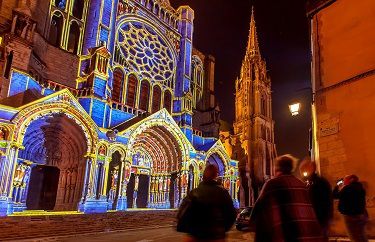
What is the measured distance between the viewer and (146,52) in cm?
2617

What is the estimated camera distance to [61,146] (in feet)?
60.4

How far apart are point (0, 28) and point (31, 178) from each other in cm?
867

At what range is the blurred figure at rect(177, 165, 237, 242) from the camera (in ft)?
12.0

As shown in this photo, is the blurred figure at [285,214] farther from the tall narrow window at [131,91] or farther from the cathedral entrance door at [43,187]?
the tall narrow window at [131,91]

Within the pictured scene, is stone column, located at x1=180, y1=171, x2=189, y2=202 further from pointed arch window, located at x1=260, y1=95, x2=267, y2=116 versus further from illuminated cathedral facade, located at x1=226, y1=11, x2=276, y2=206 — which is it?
pointed arch window, located at x1=260, y1=95, x2=267, y2=116

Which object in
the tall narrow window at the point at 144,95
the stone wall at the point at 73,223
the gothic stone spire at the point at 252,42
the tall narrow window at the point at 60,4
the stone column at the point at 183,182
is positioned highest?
the gothic stone spire at the point at 252,42

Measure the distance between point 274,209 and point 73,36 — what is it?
22.4 meters

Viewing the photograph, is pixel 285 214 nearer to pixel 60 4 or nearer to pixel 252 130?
pixel 60 4

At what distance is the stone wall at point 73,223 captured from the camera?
1116cm

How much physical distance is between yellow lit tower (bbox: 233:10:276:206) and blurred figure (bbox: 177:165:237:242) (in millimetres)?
31366

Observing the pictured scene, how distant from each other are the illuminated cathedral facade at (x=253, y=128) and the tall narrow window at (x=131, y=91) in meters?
16.2

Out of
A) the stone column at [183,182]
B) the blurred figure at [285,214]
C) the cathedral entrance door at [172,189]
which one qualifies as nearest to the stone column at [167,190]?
the cathedral entrance door at [172,189]

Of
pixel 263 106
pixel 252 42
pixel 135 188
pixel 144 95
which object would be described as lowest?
pixel 135 188

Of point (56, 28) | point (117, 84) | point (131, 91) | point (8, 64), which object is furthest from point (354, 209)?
point (56, 28)
